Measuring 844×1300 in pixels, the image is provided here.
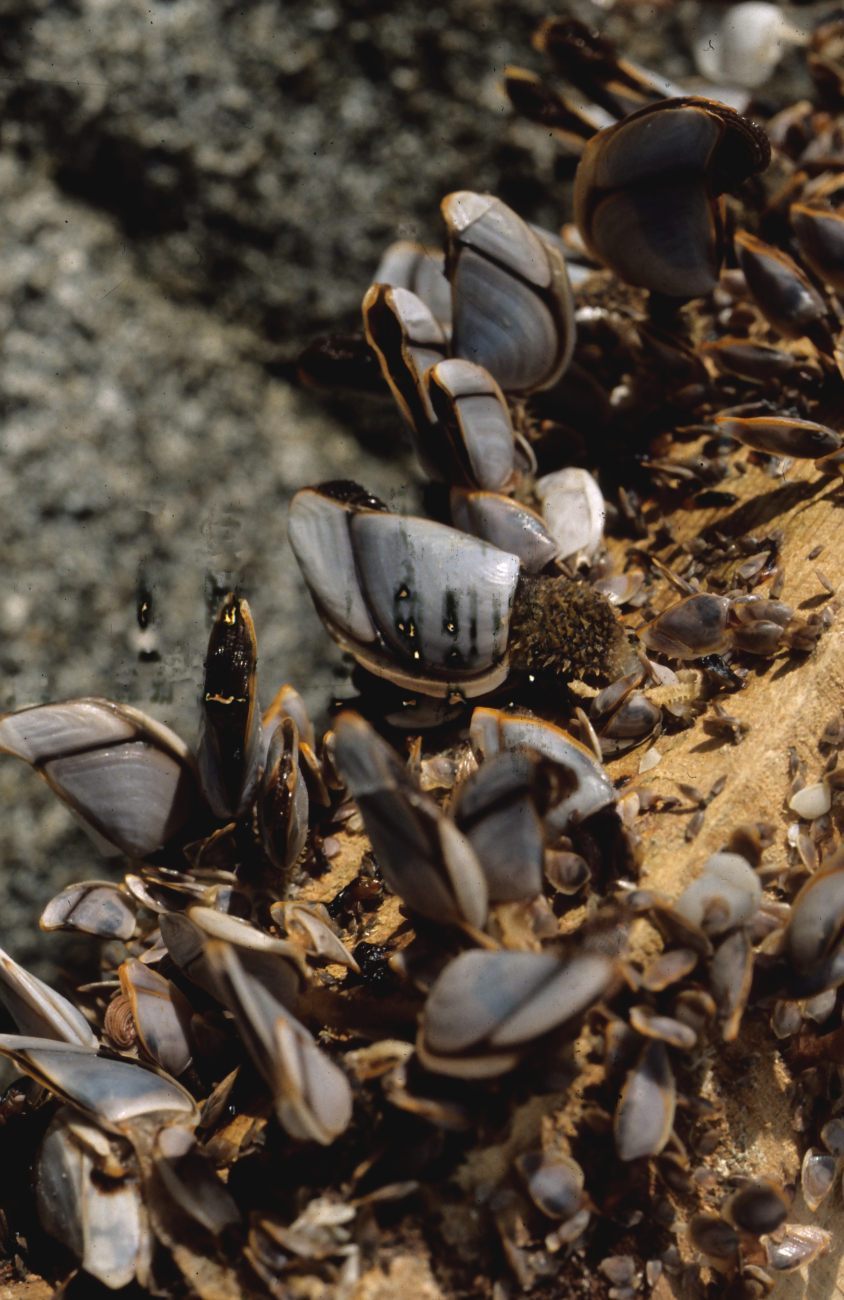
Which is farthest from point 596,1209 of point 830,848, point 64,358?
point 64,358

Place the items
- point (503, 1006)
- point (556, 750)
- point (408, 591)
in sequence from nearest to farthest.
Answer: point (503, 1006) → point (556, 750) → point (408, 591)

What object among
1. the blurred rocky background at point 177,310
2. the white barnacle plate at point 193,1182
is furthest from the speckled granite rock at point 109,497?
the white barnacle plate at point 193,1182

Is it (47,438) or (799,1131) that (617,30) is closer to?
(47,438)

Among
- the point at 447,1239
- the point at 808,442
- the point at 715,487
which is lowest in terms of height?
the point at 447,1239

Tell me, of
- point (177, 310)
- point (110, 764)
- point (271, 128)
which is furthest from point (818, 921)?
point (271, 128)

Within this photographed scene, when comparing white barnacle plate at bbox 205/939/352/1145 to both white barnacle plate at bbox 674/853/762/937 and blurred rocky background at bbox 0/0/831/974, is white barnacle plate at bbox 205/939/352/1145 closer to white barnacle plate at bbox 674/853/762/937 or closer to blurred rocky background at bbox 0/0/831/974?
white barnacle plate at bbox 674/853/762/937

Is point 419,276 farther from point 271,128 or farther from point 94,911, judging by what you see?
point 94,911
